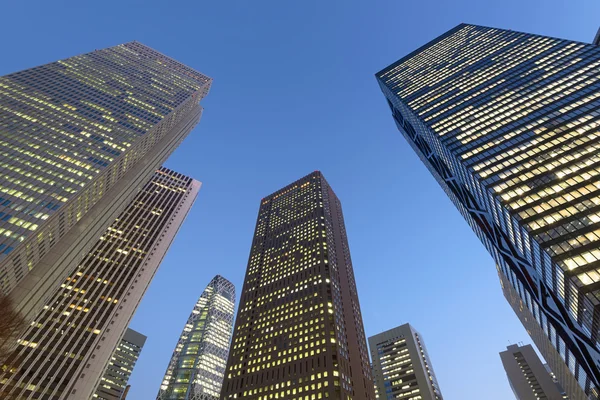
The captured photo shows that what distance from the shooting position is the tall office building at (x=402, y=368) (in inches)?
6255

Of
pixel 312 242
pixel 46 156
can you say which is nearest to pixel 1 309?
pixel 46 156

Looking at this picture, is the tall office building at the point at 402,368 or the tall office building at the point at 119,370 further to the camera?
the tall office building at the point at 402,368

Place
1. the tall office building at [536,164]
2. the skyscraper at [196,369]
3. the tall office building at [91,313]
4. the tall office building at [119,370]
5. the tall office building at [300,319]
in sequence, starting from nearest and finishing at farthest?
the tall office building at [536,164] → the tall office building at [300,319] → the tall office building at [91,313] → the tall office building at [119,370] → the skyscraper at [196,369]

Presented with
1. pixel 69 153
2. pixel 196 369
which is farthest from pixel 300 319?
pixel 196 369

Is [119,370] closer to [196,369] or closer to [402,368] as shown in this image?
[196,369]

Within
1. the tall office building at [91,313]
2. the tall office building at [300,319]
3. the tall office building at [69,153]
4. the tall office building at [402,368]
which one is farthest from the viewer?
the tall office building at [402,368]

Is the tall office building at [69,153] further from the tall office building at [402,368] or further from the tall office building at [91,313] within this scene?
the tall office building at [402,368]

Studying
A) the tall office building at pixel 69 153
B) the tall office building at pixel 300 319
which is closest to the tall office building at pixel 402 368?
the tall office building at pixel 300 319

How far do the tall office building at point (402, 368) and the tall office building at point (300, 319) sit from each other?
67.2 m

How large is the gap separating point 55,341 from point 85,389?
18687 millimetres

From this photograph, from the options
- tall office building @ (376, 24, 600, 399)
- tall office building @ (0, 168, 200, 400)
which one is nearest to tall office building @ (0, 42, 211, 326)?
tall office building @ (0, 168, 200, 400)

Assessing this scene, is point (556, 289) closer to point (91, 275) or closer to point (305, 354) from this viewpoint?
point (305, 354)

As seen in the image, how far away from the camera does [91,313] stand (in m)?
121

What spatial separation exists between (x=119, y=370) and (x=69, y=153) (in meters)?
142
